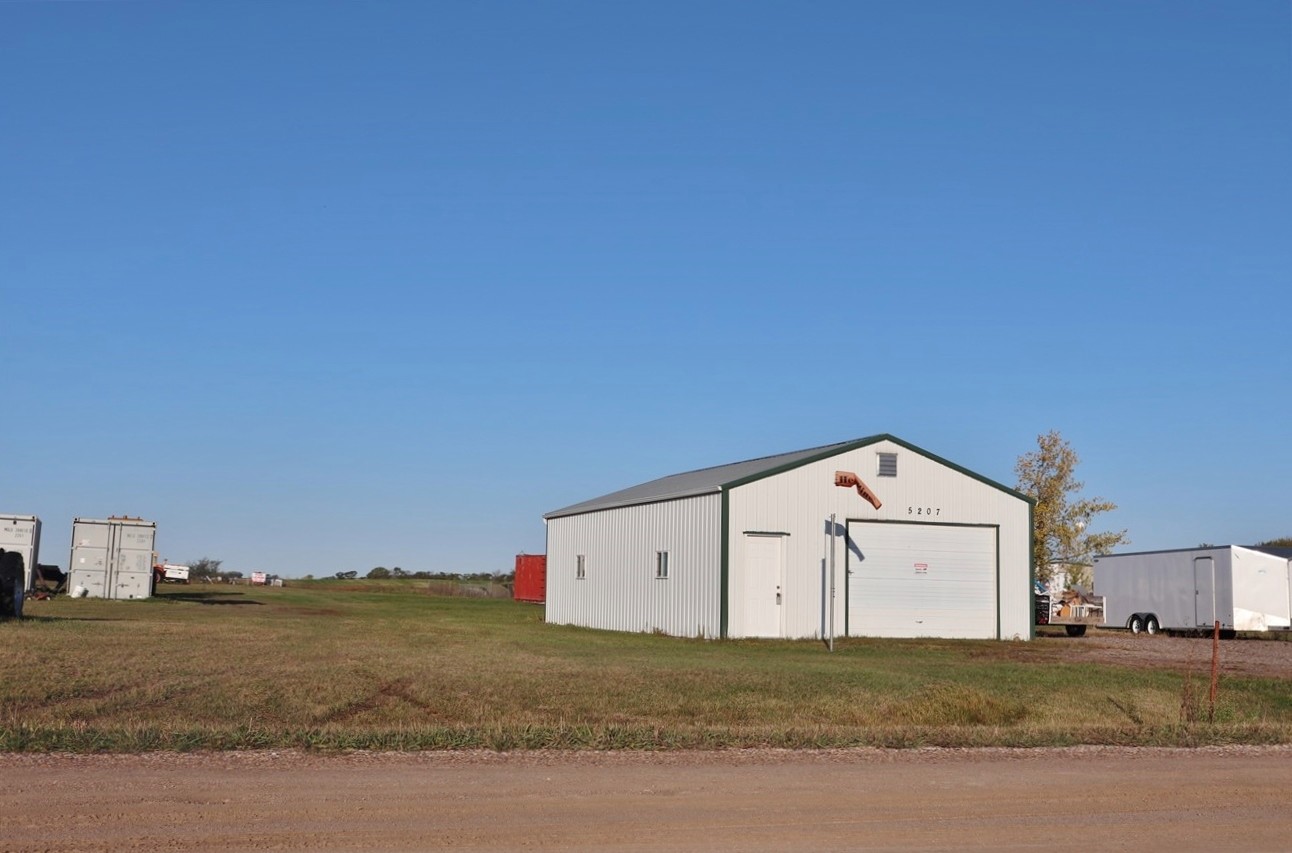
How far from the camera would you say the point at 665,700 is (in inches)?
634

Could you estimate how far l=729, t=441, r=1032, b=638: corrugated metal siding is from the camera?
101ft

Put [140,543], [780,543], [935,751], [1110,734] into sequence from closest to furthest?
[935,751]
[1110,734]
[780,543]
[140,543]

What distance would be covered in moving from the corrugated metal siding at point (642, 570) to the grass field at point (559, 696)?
3412 mm

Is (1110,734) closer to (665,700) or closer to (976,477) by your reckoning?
(665,700)

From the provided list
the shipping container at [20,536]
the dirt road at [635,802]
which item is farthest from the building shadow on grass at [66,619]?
the dirt road at [635,802]

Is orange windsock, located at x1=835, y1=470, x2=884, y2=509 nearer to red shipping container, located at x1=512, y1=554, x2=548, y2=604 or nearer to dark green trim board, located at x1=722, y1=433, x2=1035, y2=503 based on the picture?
dark green trim board, located at x1=722, y1=433, x2=1035, y2=503

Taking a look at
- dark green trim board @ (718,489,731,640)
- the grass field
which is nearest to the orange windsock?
dark green trim board @ (718,489,731,640)

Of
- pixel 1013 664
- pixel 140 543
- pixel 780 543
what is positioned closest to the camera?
pixel 1013 664

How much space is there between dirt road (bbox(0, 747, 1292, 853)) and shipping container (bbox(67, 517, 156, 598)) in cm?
4092

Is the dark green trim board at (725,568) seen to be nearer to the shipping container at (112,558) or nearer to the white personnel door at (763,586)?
the white personnel door at (763,586)

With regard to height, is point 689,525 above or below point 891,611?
above

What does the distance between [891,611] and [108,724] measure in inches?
874

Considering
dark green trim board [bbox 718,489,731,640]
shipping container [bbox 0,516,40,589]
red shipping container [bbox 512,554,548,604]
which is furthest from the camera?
red shipping container [bbox 512,554,548,604]

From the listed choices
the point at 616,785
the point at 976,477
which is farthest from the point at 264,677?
the point at 976,477
